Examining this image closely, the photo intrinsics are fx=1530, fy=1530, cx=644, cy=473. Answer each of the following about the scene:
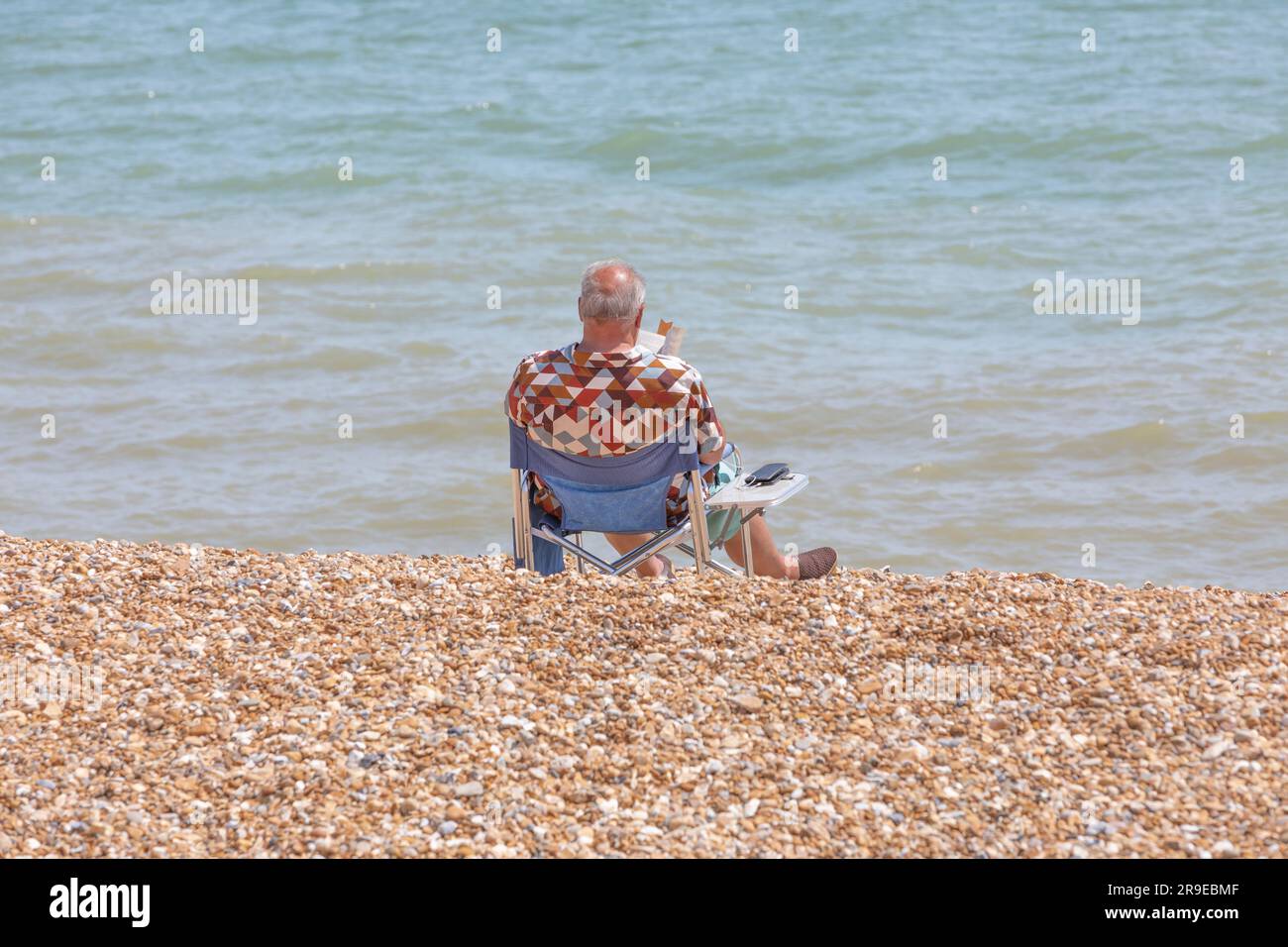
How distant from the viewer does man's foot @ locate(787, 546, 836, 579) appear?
5.37 m

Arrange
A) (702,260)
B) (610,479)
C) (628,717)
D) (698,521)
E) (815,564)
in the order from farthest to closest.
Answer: (702,260)
(815,564)
(610,479)
(698,521)
(628,717)

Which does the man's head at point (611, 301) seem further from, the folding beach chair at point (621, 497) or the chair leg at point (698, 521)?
the chair leg at point (698, 521)

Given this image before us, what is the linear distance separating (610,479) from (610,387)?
0.33 m

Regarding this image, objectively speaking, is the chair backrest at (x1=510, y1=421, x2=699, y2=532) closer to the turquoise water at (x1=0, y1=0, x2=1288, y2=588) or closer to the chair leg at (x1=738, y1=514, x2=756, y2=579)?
the chair leg at (x1=738, y1=514, x2=756, y2=579)

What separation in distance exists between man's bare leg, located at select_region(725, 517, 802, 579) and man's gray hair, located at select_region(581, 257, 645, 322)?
92cm

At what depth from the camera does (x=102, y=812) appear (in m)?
3.45

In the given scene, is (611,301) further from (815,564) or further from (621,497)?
(815,564)

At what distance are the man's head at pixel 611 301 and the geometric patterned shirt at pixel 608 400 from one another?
7cm

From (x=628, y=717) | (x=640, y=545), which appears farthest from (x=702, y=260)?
(x=628, y=717)

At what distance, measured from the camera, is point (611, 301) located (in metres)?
4.69

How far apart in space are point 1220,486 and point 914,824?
14.3ft

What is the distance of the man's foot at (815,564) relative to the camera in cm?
537

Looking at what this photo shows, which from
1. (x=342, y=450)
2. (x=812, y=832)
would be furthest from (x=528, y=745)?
(x=342, y=450)

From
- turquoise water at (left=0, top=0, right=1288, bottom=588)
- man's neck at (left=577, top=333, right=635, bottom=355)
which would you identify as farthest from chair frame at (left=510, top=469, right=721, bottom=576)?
turquoise water at (left=0, top=0, right=1288, bottom=588)
